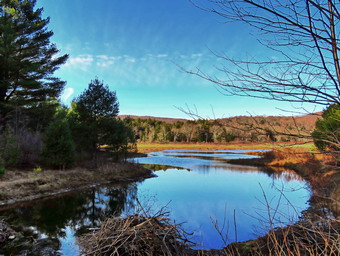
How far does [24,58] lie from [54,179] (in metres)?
10.6

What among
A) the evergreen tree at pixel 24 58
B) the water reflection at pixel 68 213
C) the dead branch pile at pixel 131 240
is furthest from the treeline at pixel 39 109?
the dead branch pile at pixel 131 240

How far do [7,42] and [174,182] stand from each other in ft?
50.4

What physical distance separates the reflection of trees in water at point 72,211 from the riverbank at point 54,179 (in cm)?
121

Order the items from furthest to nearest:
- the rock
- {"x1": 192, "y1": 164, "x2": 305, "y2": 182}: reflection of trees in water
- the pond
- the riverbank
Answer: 1. {"x1": 192, "y1": 164, "x2": 305, "y2": 182}: reflection of trees in water
2. the riverbank
3. the pond
4. the rock

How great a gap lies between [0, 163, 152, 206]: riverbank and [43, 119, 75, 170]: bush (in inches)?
36.6

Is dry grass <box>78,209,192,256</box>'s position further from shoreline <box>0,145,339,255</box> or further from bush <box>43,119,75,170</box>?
bush <box>43,119,75,170</box>

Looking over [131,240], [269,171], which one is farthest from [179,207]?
[269,171]

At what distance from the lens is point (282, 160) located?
28.4 metres

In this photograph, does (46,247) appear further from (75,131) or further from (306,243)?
(75,131)

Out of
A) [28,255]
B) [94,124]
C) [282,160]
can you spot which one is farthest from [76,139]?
[282,160]

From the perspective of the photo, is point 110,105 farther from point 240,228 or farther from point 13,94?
point 240,228

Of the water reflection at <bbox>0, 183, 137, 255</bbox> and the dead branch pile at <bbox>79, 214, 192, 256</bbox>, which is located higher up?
the dead branch pile at <bbox>79, 214, 192, 256</bbox>

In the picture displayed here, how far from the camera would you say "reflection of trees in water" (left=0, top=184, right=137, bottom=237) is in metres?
8.98

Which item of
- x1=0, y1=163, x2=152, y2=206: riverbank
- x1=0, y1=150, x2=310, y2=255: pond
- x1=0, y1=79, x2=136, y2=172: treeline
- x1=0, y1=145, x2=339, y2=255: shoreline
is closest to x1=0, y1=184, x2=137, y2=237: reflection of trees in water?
x1=0, y1=150, x2=310, y2=255: pond
